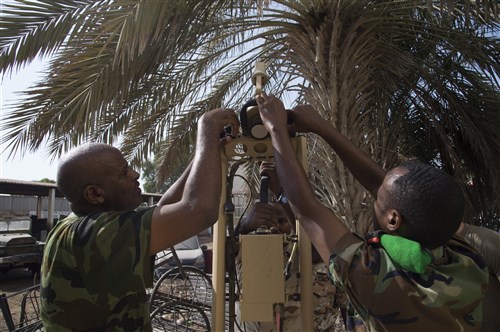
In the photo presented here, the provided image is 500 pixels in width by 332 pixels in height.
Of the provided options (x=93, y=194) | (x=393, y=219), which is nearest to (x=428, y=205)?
(x=393, y=219)

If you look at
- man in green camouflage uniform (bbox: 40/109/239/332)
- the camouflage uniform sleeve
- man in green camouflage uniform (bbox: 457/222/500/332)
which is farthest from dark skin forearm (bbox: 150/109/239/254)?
the camouflage uniform sleeve

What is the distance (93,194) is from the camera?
4.90 ft

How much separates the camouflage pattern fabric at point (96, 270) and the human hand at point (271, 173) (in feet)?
2.66

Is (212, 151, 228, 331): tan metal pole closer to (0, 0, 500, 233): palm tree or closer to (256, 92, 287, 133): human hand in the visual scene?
(256, 92, 287, 133): human hand

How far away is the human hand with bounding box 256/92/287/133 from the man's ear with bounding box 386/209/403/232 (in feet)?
1.60

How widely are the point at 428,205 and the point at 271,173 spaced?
39.4 inches

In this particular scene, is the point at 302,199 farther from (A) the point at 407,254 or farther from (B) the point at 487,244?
(B) the point at 487,244

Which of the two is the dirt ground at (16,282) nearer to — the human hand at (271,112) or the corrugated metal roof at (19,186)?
the corrugated metal roof at (19,186)

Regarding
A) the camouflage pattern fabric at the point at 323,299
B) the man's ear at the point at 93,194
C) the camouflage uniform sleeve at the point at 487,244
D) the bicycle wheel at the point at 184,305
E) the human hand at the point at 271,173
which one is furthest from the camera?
the bicycle wheel at the point at 184,305

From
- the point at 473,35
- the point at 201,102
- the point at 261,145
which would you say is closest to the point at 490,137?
the point at 473,35

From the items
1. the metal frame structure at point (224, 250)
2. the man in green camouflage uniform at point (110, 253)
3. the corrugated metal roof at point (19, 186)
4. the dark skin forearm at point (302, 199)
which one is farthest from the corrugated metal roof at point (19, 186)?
the dark skin forearm at point (302, 199)

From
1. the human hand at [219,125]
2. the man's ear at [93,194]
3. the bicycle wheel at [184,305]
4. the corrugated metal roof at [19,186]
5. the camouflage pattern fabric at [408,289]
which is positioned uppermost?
the corrugated metal roof at [19,186]

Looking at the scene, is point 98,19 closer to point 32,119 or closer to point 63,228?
point 32,119

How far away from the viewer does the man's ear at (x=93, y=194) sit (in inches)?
58.4
